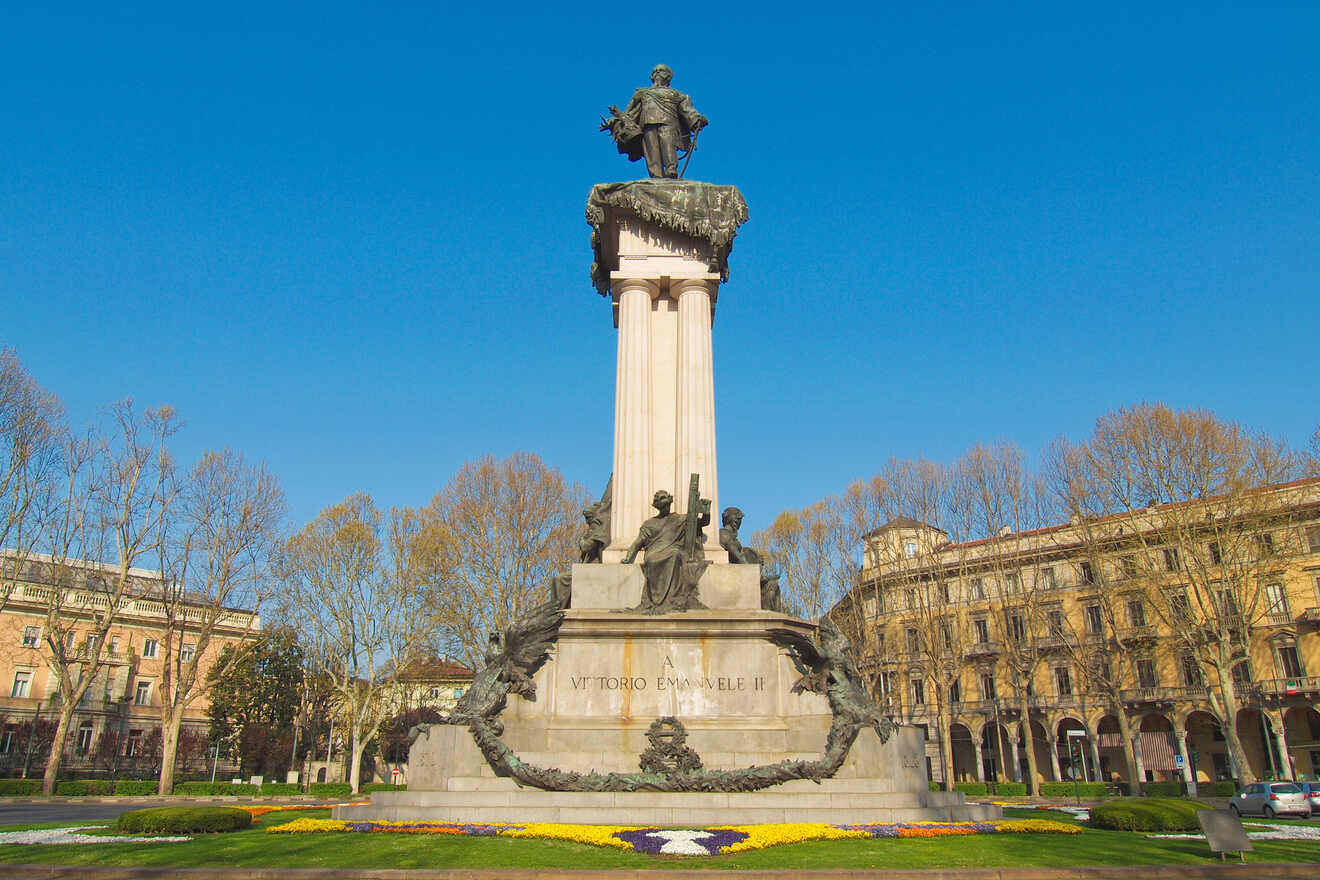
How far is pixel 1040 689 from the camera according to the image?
57.8 metres

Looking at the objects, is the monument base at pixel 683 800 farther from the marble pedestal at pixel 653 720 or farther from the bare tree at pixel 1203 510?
the bare tree at pixel 1203 510

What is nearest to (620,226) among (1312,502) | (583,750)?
(583,750)

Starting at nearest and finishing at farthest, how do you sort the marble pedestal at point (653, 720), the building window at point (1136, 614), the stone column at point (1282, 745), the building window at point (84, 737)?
the marble pedestal at point (653, 720) → the stone column at point (1282, 745) → the building window at point (1136, 614) → the building window at point (84, 737)

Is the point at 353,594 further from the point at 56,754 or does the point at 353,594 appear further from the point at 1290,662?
the point at 1290,662

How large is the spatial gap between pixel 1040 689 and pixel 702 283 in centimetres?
4975

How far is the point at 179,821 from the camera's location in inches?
491

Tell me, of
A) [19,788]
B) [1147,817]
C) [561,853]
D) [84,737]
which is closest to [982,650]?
[1147,817]

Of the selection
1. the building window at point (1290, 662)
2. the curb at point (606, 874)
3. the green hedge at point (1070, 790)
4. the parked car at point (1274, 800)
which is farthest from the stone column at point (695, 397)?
the building window at point (1290, 662)

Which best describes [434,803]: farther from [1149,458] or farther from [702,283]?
[1149,458]

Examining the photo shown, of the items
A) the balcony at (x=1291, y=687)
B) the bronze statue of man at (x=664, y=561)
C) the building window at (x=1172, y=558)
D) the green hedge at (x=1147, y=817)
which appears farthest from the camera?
the balcony at (x=1291, y=687)

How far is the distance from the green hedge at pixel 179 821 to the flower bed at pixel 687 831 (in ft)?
2.78

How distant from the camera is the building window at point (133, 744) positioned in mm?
62750

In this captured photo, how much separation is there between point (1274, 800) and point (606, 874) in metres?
26.6

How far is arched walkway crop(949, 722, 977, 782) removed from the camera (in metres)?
60.2
